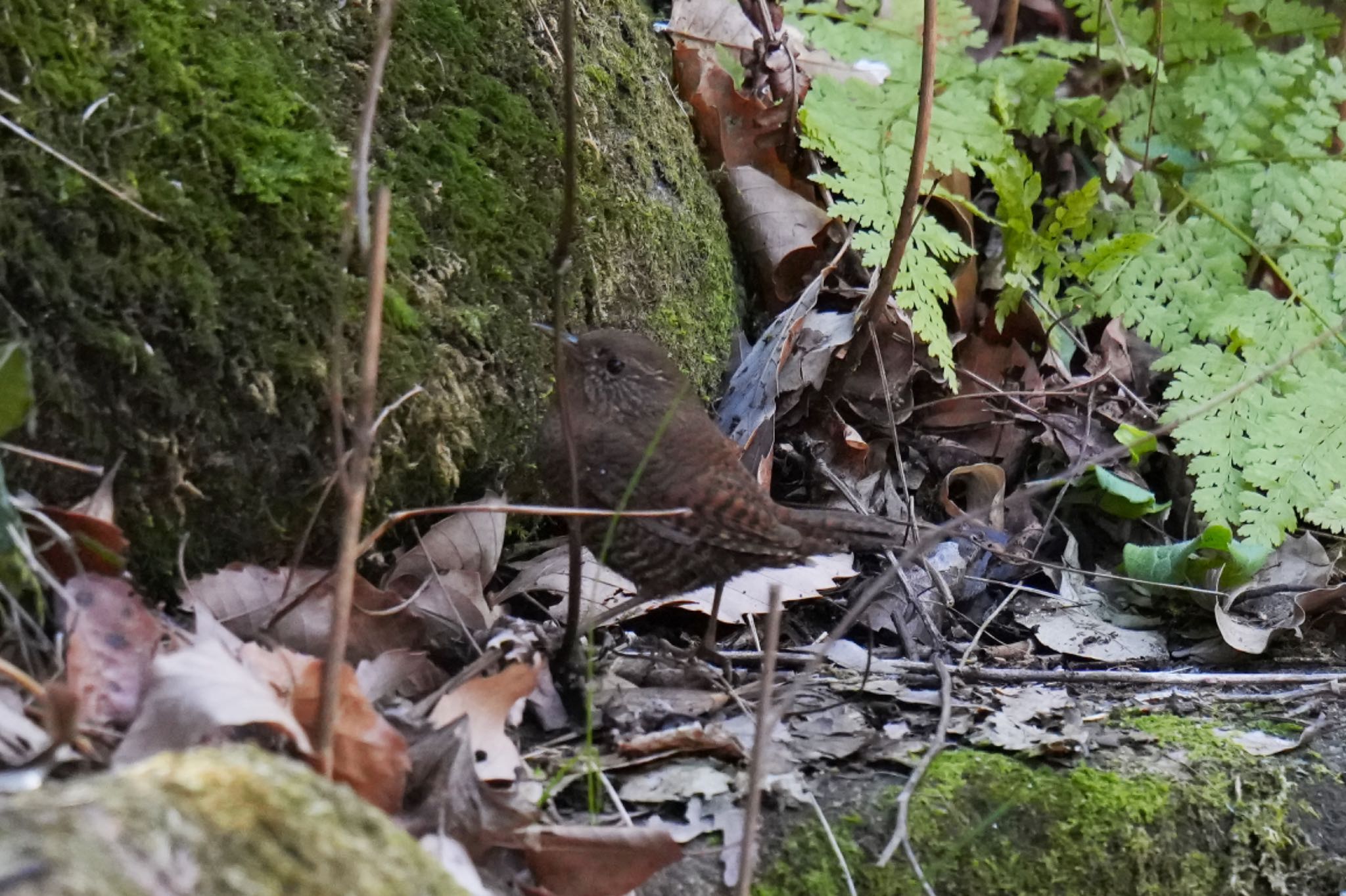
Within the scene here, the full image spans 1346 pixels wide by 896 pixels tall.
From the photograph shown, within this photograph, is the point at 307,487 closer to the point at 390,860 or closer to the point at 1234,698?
the point at 390,860

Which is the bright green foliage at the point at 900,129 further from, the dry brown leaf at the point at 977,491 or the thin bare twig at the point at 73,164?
the thin bare twig at the point at 73,164

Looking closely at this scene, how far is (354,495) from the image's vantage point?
145 cm

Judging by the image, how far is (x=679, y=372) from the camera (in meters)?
3.21

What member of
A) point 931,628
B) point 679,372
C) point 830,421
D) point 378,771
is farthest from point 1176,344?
point 378,771

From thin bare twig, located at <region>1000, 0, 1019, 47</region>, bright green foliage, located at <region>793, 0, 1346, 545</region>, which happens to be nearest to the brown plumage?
bright green foliage, located at <region>793, 0, 1346, 545</region>

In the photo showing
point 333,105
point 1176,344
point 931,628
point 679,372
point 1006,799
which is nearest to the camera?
point 1006,799

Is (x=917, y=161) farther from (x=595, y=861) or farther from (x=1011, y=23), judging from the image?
(x=595, y=861)

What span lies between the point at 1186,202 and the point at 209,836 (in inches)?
148

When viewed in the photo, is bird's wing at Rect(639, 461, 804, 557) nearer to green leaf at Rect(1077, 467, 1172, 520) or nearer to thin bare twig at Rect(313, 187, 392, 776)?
green leaf at Rect(1077, 467, 1172, 520)

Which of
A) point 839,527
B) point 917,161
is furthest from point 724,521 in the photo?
point 917,161

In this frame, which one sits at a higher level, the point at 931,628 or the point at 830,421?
the point at 830,421

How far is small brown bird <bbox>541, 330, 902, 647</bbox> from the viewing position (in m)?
2.78

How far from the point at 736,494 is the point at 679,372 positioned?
0.49m

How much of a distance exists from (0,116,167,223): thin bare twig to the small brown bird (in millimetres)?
1029
